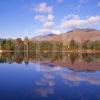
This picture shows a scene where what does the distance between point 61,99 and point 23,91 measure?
7.25ft

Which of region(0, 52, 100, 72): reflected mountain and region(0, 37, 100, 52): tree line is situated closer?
region(0, 52, 100, 72): reflected mountain

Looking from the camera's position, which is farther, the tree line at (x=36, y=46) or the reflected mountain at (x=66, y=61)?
the tree line at (x=36, y=46)

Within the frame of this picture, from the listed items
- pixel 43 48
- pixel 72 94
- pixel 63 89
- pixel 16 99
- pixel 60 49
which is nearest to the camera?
pixel 16 99

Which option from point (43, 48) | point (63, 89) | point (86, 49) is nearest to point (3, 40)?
point (43, 48)

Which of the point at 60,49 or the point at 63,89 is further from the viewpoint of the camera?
the point at 60,49

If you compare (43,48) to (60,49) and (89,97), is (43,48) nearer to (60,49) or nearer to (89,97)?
(60,49)

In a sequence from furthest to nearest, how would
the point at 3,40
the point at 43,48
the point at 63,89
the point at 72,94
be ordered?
the point at 43,48 < the point at 3,40 < the point at 63,89 < the point at 72,94

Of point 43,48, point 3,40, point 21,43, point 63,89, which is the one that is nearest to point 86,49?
point 43,48

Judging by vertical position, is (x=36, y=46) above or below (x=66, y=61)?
above

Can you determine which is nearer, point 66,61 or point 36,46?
point 66,61

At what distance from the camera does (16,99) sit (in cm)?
925

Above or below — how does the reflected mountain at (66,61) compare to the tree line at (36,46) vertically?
below

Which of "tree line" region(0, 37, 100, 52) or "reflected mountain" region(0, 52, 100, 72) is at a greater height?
"tree line" region(0, 37, 100, 52)

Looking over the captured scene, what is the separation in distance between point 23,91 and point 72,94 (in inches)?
86.6
